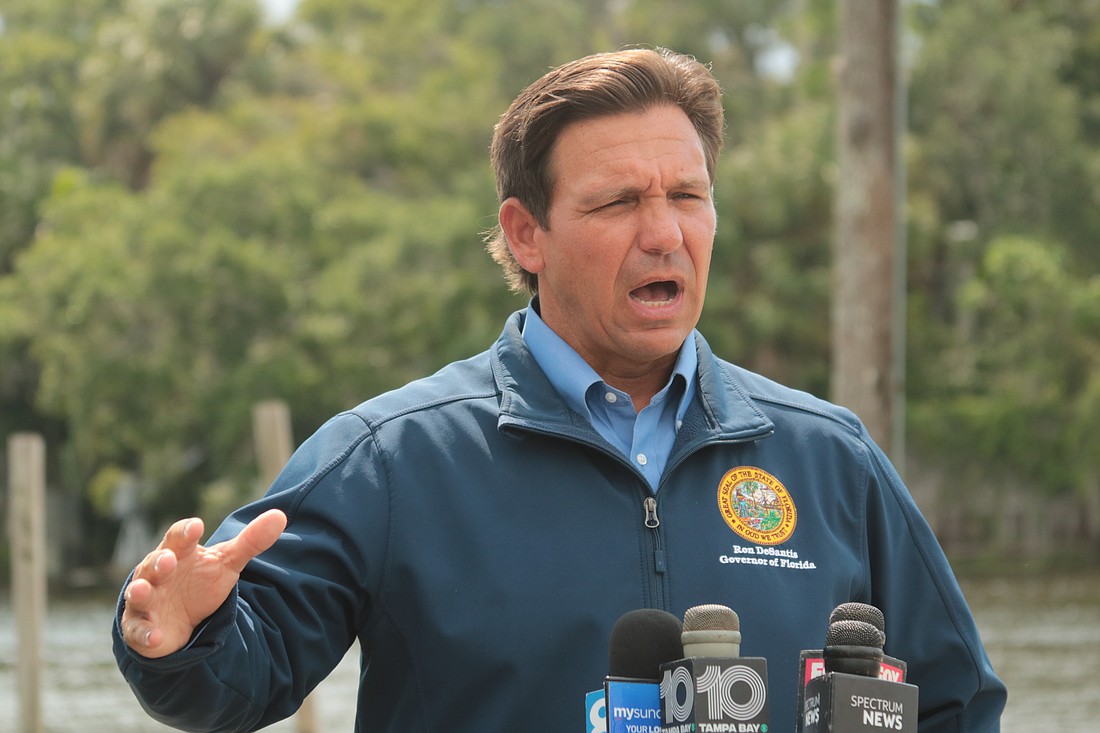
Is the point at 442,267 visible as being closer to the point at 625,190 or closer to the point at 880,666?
the point at 625,190

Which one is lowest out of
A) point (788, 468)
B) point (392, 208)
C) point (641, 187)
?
point (392, 208)

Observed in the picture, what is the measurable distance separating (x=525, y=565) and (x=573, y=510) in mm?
128

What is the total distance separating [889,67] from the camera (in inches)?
465

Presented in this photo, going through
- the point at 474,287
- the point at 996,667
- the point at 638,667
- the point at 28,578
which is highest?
the point at 638,667

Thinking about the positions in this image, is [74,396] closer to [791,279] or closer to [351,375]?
[351,375]

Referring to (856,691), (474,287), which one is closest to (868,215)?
(856,691)

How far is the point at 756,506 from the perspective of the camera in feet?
10.3

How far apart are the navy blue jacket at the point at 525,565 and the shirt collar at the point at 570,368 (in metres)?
0.03

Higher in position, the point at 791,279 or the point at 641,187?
the point at 641,187

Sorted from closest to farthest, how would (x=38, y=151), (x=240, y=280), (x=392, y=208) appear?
(x=240, y=280), (x=392, y=208), (x=38, y=151)

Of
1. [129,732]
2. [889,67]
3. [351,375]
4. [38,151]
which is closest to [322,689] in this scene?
[129,732]

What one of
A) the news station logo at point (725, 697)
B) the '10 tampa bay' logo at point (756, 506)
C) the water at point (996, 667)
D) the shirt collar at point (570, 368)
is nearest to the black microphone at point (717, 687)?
the news station logo at point (725, 697)

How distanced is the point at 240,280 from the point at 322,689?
645 inches

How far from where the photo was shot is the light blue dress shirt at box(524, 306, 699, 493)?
3.19 m
